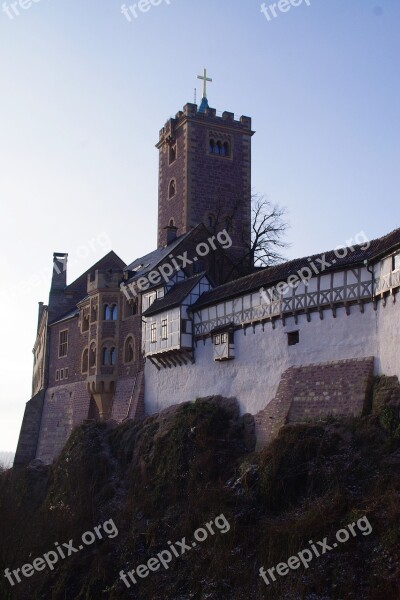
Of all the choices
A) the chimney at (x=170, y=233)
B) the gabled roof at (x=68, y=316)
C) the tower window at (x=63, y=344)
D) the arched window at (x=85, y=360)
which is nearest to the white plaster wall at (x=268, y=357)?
the arched window at (x=85, y=360)

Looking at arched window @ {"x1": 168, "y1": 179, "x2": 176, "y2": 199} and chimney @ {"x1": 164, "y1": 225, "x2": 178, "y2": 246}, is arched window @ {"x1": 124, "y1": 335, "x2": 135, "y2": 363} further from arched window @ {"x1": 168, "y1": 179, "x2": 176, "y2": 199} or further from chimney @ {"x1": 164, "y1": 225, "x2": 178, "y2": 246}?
arched window @ {"x1": 168, "y1": 179, "x2": 176, "y2": 199}

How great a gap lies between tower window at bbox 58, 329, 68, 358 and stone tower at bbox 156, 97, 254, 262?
7.92 meters

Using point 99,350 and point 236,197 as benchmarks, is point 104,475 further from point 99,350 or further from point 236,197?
point 236,197

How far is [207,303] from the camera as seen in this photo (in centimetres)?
3338

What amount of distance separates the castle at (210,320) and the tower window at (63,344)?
0.12 m

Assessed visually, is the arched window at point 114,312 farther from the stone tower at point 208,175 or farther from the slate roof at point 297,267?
the slate roof at point 297,267

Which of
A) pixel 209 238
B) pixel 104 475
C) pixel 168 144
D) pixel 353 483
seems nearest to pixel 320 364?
pixel 353 483

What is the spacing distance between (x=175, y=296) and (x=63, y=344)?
1288 centimetres

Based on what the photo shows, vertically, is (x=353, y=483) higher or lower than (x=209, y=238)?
lower

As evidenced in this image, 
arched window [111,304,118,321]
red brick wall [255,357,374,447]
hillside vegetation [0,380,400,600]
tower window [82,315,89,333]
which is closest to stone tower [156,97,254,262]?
arched window [111,304,118,321]

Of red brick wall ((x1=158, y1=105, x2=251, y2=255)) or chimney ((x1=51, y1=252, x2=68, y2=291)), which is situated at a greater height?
red brick wall ((x1=158, y1=105, x2=251, y2=255))

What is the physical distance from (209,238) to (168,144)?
36.0ft

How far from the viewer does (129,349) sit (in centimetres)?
3928

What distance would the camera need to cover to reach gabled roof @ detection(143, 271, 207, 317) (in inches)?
1371
